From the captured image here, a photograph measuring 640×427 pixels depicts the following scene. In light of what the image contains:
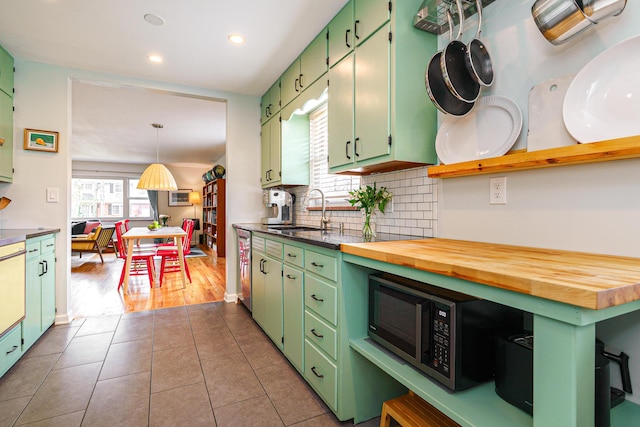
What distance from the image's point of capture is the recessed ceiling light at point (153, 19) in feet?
7.42

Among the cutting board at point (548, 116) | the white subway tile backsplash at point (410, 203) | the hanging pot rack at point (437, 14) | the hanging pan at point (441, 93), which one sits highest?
the hanging pot rack at point (437, 14)

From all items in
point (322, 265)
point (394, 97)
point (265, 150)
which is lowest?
point (322, 265)

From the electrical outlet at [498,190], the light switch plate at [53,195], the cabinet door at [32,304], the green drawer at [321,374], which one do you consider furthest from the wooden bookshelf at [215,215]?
the electrical outlet at [498,190]

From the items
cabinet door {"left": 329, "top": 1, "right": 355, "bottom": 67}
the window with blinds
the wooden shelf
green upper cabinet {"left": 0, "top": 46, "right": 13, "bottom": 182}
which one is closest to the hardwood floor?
green upper cabinet {"left": 0, "top": 46, "right": 13, "bottom": 182}

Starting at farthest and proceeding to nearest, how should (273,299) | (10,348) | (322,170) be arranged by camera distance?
(322,170), (273,299), (10,348)

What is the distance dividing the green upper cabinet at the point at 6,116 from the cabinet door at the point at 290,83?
236 centimetres

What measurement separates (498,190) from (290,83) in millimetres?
2228

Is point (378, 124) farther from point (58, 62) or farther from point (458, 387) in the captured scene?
point (58, 62)

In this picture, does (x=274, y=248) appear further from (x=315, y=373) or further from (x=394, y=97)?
(x=394, y=97)

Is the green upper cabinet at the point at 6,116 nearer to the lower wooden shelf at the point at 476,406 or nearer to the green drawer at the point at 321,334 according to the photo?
the green drawer at the point at 321,334

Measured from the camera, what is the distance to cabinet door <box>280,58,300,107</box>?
288 centimetres

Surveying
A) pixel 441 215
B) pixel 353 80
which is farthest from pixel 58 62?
pixel 441 215

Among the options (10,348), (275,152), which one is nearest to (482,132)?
(275,152)

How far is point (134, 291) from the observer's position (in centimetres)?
420
